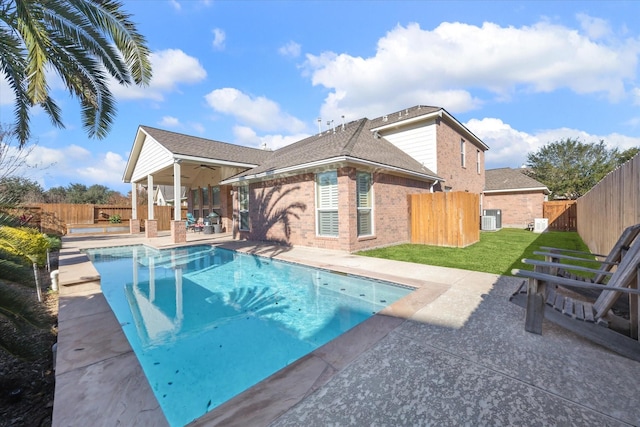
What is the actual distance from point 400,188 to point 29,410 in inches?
Answer: 456

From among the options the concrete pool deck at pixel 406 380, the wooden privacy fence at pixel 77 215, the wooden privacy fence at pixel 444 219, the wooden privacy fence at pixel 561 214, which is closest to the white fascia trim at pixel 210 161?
the wooden privacy fence at pixel 444 219

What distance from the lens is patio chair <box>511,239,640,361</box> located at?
2.83 m

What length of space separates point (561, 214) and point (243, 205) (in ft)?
69.5

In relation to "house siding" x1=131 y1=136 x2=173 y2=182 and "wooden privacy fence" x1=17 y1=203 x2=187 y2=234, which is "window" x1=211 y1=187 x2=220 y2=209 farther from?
"wooden privacy fence" x1=17 y1=203 x2=187 y2=234

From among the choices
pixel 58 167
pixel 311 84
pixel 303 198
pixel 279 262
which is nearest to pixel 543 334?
pixel 279 262

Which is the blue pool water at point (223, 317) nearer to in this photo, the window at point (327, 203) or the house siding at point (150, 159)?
the window at point (327, 203)

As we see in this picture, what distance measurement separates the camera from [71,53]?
26.5ft

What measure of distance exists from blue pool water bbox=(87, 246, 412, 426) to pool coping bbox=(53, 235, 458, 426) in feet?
1.87

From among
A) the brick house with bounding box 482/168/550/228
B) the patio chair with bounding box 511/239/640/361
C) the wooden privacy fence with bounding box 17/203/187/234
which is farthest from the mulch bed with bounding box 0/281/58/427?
the brick house with bounding box 482/168/550/228

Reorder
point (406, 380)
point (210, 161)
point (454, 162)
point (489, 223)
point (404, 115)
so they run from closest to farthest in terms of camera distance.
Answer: point (406, 380) → point (210, 161) → point (404, 115) → point (454, 162) → point (489, 223)

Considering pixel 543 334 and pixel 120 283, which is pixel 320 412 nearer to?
pixel 543 334

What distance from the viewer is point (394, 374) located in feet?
8.72

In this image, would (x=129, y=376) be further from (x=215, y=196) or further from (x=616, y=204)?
(x=215, y=196)

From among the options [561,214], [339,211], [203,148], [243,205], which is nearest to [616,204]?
[339,211]
